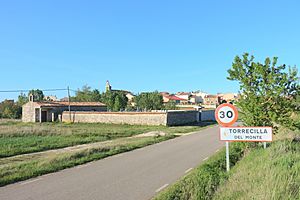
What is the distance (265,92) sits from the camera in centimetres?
1236

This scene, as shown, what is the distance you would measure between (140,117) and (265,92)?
2899 centimetres

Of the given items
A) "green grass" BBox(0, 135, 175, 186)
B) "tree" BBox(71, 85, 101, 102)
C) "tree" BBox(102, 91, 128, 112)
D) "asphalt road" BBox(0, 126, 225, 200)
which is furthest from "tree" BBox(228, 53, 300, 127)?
"tree" BBox(71, 85, 101, 102)

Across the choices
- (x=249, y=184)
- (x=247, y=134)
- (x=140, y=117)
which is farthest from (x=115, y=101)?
(x=249, y=184)

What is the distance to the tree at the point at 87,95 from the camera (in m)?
86.6

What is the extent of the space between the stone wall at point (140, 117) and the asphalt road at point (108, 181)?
1014 inches

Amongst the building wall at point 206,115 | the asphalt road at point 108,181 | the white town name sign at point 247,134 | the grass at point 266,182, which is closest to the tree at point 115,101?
the building wall at point 206,115

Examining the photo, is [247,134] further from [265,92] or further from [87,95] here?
[87,95]

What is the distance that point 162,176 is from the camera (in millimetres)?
9352

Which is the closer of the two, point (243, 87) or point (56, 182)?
point (56, 182)

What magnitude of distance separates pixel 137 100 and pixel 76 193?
74.1 metres

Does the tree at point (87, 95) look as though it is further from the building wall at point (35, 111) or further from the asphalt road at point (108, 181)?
the asphalt road at point (108, 181)

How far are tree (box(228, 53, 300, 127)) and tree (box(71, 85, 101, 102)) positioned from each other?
75720mm

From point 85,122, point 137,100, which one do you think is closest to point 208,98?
point 137,100

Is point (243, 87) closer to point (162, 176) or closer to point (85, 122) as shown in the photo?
point (162, 176)
